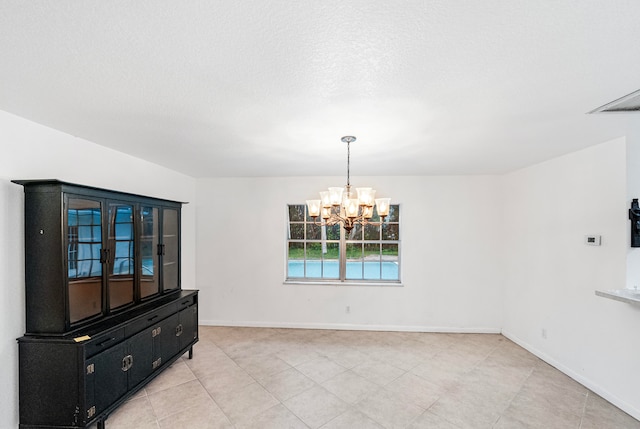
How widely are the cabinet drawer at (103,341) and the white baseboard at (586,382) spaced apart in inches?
185

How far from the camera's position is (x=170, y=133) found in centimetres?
257

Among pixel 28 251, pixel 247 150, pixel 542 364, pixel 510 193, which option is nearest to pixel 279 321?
pixel 247 150

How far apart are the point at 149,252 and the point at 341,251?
2922 mm

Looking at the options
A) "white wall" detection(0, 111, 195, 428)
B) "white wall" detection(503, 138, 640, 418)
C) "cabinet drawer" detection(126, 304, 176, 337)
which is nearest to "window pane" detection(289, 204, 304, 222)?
"cabinet drawer" detection(126, 304, 176, 337)

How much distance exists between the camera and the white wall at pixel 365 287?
4.59 metres

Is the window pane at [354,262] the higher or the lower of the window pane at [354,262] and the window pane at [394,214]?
the lower

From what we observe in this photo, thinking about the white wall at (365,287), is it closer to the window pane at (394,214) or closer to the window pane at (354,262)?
the window pane at (394,214)

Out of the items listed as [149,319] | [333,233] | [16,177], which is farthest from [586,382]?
[16,177]

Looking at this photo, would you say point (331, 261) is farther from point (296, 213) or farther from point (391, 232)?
point (391, 232)

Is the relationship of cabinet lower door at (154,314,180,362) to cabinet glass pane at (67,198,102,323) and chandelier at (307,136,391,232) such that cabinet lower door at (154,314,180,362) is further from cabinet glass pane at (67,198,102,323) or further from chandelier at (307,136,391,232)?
chandelier at (307,136,391,232)

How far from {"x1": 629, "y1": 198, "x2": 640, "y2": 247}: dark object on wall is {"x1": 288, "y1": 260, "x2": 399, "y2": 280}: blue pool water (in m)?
2.86

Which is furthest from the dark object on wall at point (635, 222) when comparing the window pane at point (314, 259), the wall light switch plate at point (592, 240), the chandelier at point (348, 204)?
the window pane at point (314, 259)

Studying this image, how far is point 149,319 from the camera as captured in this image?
2895 mm

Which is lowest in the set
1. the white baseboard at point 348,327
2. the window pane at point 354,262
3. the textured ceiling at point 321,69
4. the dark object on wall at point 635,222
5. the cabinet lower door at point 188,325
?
the white baseboard at point 348,327
